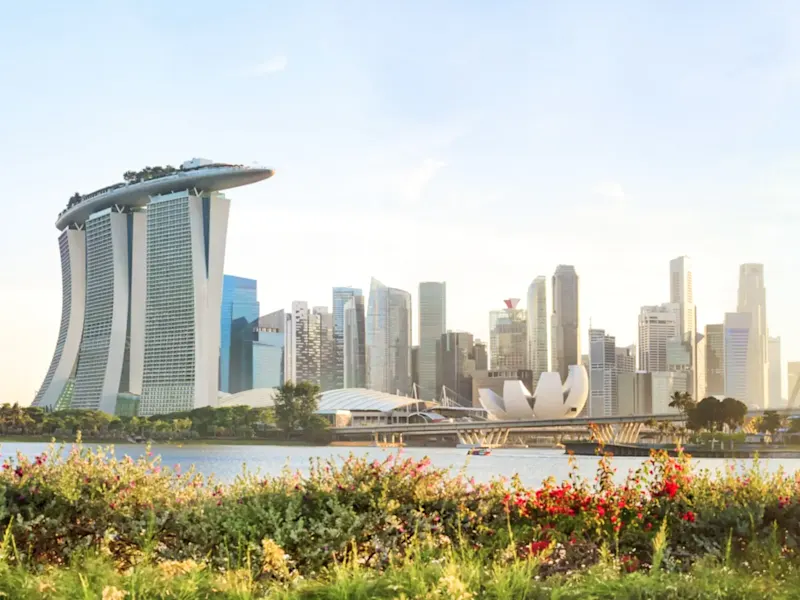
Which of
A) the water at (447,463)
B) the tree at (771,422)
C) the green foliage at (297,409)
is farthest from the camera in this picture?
the green foliage at (297,409)

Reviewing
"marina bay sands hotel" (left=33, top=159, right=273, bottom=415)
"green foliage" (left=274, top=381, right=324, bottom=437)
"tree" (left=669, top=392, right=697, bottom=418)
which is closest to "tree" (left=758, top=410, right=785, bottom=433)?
"tree" (left=669, top=392, right=697, bottom=418)

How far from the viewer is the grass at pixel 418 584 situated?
6.62m

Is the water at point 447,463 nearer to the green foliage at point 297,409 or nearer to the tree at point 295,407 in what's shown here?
the green foliage at point 297,409

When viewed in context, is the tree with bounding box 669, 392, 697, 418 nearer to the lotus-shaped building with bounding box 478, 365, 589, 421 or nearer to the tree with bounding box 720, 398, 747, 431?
the tree with bounding box 720, 398, 747, 431

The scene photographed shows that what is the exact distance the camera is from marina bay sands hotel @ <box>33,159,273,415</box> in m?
139

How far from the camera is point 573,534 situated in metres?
8.39

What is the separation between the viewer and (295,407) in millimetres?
119688

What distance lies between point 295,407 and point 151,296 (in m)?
37.1

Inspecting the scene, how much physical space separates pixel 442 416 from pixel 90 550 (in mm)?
161461

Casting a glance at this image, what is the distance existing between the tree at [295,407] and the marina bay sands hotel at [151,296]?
23099 millimetres

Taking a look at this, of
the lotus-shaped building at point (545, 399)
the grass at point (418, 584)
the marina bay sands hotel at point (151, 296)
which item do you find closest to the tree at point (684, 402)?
the lotus-shaped building at point (545, 399)

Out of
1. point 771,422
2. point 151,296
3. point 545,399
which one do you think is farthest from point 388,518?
point 151,296

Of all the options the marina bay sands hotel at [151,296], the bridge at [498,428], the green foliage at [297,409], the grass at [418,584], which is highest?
the marina bay sands hotel at [151,296]

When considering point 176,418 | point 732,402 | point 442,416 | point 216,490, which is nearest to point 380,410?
point 442,416
